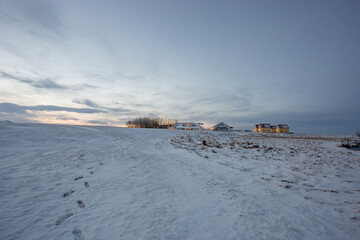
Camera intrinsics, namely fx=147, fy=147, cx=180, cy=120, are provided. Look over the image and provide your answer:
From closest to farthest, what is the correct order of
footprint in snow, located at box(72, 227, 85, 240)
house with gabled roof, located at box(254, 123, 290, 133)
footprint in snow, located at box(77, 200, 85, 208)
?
footprint in snow, located at box(72, 227, 85, 240) → footprint in snow, located at box(77, 200, 85, 208) → house with gabled roof, located at box(254, 123, 290, 133)

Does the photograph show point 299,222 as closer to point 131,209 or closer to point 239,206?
point 239,206

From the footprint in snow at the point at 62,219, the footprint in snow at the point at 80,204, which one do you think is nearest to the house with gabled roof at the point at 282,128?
the footprint in snow at the point at 80,204

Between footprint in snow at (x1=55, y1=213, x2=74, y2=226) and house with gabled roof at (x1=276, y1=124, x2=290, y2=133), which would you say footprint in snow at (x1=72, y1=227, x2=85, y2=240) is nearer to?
footprint in snow at (x1=55, y1=213, x2=74, y2=226)

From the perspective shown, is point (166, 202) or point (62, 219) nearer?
point (62, 219)

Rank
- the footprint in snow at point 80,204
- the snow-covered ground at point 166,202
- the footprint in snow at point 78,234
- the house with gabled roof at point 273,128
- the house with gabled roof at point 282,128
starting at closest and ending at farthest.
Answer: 1. the footprint in snow at point 78,234
2. the snow-covered ground at point 166,202
3. the footprint in snow at point 80,204
4. the house with gabled roof at point 282,128
5. the house with gabled roof at point 273,128

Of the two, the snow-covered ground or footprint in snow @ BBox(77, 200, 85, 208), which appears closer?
the snow-covered ground

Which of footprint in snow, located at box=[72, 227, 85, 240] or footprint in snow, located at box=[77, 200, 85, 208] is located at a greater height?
footprint in snow, located at box=[77, 200, 85, 208]

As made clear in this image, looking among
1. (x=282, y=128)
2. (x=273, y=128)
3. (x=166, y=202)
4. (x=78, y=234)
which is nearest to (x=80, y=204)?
(x=78, y=234)

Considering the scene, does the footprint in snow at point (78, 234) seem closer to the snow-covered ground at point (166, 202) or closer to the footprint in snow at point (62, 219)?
the snow-covered ground at point (166, 202)

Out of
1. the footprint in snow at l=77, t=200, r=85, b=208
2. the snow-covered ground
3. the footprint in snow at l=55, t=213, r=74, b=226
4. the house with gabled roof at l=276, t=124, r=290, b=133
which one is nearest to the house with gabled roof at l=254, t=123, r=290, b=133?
the house with gabled roof at l=276, t=124, r=290, b=133

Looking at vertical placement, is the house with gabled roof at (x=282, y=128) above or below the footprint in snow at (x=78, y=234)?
above

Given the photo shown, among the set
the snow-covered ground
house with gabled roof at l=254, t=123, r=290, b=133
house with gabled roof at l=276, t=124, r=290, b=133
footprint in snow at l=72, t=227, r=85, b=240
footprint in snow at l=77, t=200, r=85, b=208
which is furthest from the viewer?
house with gabled roof at l=254, t=123, r=290, b=133

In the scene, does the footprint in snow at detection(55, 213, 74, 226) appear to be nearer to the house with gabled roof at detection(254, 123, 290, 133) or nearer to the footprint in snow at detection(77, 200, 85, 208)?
the footprint in snow at detection(77, 200, 85, 208)

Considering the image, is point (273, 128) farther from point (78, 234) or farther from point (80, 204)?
point (78, 234)
